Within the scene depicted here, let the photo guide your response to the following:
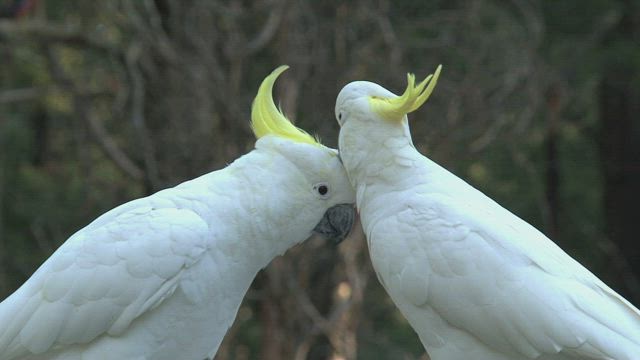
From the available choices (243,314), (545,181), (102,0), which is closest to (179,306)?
(243,314)

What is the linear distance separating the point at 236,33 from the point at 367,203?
283 centimetres

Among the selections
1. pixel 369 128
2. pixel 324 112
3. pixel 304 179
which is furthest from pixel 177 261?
pixel 324 112

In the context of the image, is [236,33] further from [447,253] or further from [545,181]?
[545,181]

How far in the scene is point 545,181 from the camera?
29.7 feet

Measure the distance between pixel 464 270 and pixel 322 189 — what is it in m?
0.62

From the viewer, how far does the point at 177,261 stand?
3.08m

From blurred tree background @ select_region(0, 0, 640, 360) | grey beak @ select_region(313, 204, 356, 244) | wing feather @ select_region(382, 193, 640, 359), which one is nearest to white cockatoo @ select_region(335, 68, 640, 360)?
wing feather @ select_region(382, 193, 640, 359)

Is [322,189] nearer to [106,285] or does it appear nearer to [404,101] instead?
[404,101]

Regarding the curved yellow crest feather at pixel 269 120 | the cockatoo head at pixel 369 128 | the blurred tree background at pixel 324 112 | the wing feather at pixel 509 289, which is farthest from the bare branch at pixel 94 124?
the wing feather at pixel 509 289

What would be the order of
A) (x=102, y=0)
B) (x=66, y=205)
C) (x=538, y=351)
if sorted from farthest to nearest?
(x=66, y=205)
(x=102, y=0)
(x=538, y=351)

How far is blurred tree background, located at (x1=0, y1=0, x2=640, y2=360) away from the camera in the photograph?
5.72 metres

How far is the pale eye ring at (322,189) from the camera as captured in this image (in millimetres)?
3340

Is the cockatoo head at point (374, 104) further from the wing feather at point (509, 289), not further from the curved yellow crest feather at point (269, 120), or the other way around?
the wing feather at point (509, 289)

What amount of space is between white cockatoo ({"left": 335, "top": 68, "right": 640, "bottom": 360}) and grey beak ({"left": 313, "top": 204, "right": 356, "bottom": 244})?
11cm
